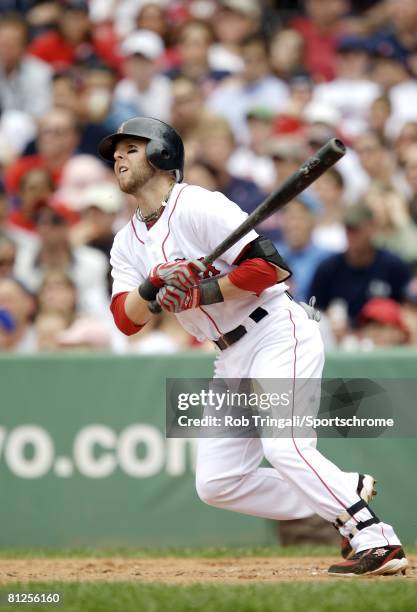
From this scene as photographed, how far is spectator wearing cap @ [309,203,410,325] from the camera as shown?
868 centimetres

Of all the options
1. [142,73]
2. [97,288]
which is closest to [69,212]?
[97,288]

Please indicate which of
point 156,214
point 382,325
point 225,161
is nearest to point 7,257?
point 225,161

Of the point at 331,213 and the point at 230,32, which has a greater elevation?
the point at 230,32

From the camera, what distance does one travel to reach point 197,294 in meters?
5.32

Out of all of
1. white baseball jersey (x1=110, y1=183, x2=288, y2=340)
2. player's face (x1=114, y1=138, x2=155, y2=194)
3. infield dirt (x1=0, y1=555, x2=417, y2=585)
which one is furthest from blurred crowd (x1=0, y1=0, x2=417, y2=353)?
player's face (x1=114, y1=138, x2=155, y2=194)

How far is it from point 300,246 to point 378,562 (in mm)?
4154

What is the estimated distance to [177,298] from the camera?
5.27 meters

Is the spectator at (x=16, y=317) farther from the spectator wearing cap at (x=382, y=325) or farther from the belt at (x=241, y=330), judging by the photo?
the belt at (x=241, y=330)

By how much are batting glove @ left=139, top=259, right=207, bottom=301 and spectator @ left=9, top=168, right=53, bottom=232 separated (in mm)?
4529

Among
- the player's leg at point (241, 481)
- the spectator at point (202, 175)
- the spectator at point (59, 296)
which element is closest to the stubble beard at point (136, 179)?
the player's leg at point (241, 481)

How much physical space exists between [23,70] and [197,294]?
271 inches

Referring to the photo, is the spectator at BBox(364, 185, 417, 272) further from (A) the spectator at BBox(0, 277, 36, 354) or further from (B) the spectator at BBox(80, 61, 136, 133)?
(B) the spectator at BBox(80, 61, 136, 133)

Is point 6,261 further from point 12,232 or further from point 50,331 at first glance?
point 50,331

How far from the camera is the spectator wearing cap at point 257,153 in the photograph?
10.3 metres
